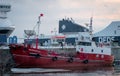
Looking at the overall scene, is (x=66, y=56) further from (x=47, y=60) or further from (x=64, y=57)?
(x=47, y=60)

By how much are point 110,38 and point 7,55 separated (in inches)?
1726

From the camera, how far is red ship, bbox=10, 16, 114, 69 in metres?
52.1

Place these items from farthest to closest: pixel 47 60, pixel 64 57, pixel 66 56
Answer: pixel 66 56
pixel 64 57
pixel 47 60

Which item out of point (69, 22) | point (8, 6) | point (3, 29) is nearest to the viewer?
point (3, 29)

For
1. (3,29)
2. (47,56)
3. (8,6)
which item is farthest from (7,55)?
(8,6)

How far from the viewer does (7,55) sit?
52.6 m

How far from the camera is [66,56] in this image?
182 ft

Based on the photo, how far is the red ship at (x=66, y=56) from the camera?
52125mm

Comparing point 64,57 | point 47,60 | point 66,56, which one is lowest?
point 47,60

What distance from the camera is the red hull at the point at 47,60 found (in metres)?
52.0

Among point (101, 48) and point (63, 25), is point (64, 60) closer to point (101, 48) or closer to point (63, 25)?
point (101, 48)

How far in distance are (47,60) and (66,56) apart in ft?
10.1

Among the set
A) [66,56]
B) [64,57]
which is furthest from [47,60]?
[66,56]

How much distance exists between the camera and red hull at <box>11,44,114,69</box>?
52031mm
